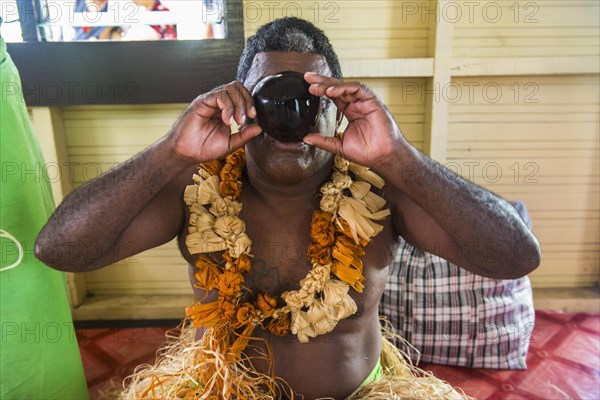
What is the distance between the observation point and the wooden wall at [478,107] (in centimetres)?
266

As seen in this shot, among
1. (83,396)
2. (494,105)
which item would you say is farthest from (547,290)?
(83,396)

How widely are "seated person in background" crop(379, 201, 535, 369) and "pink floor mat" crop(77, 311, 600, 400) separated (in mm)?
82

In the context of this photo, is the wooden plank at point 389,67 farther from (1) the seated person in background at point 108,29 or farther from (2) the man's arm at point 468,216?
(2) the man's arm at point 468,216

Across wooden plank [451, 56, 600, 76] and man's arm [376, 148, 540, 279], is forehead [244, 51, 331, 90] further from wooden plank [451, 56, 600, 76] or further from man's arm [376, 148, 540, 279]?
wooden plank [451, 56, 600, 76]

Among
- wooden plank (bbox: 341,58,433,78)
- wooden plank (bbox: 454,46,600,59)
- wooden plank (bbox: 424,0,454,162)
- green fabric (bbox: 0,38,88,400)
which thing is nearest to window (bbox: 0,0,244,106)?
wooden plank (bbox: 341,58,433,78)

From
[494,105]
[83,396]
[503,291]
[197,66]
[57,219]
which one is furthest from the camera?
[494,105]

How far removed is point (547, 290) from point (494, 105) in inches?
50.2

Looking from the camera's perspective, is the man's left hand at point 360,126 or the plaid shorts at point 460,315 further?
the plaid shorts at point 460,315

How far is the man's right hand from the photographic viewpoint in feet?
3.62

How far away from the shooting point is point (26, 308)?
1.57 m

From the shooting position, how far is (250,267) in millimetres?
1376

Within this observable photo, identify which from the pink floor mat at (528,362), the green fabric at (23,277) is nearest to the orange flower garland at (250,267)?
the green fabric at (23,277)

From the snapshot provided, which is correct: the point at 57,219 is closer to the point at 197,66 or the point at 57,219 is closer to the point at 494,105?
the point at 197,66

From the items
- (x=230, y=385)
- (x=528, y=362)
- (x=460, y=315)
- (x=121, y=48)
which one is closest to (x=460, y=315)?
(x=460, y=315)
